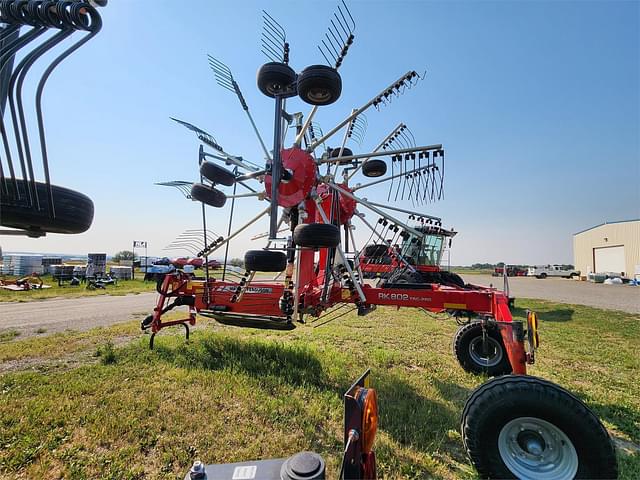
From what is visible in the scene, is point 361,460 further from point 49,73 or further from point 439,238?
point 439,238

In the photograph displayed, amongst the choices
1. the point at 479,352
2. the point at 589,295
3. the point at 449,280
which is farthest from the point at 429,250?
the point at 589,295

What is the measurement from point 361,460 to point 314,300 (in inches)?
141

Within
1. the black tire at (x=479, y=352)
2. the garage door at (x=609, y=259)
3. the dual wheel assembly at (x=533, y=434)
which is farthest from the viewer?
the garage door at (x=609, y=259)

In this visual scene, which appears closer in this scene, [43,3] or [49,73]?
[43,3]

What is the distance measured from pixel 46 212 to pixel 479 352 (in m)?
6.30

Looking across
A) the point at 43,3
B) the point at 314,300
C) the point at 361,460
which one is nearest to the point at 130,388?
the point at 314,300

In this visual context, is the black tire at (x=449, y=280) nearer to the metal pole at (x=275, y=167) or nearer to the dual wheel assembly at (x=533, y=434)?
the dual wheel assembly at (x=533, y=434)

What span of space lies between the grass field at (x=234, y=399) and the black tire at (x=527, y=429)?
437 mm

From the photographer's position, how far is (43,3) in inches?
53.0

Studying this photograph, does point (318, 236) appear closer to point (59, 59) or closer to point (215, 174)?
point (215, 174)

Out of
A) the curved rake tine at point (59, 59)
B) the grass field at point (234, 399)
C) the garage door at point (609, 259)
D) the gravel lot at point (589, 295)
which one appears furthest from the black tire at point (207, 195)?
the garage door at point (609, 259)

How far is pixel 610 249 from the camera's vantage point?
1838 inches

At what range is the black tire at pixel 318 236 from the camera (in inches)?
136

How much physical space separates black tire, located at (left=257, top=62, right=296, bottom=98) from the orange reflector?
123 inches
